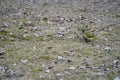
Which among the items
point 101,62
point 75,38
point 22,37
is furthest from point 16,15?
point 101,62

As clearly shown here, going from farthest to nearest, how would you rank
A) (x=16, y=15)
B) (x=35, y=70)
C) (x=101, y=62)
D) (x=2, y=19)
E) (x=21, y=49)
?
(x=16, y=15)
(x=2, y=19)
(x=21, y=49)
(x=101, y=62)
(x=35, y=70)

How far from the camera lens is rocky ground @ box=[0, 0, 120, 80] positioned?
576 centimetres

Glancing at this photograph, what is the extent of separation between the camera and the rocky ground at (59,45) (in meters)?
5.76

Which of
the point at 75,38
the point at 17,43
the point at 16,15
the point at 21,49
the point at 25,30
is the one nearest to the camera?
the point at 21,49

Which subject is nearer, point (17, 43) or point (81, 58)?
point (81, 58)

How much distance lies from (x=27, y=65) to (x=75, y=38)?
257 cm

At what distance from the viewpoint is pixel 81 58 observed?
6.58m

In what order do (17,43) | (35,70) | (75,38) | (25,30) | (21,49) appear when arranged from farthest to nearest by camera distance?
(25,30)
(75,38)
(17,43)
(21,49)
(35,70)

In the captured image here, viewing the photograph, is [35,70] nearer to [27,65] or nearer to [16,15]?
[27,65]

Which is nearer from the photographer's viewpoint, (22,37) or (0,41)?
(0,41)

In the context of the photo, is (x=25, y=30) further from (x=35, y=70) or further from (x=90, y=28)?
(x=35, y=70)

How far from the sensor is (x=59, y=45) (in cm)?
754

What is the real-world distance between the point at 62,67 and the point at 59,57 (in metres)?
0.63

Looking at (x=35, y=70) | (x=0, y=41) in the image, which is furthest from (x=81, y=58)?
(x=0, y=41)
